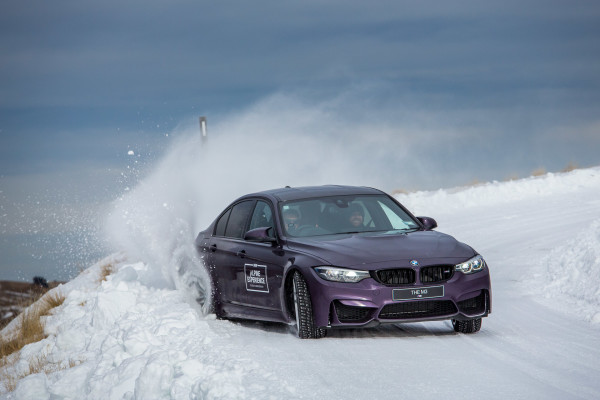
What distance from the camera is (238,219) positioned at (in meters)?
10.7

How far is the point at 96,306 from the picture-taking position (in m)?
11.5

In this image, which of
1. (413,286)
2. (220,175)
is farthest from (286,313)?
(220,175)

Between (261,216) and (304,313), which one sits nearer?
(304,313)

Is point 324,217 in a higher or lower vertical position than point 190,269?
higher

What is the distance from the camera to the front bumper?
822 centimetres

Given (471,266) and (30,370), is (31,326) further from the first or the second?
(471,266)

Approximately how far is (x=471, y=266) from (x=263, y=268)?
2.16 meters

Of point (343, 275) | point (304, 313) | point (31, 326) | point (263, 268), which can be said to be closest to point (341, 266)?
point (343, 275)

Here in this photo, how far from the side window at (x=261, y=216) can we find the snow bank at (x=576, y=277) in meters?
3.60

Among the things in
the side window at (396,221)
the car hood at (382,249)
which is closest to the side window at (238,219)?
the car hood at (382,249)

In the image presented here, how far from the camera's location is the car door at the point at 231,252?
10.1 meters

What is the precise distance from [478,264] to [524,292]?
396cm

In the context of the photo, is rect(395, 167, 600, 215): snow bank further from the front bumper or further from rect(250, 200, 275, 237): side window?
the front bumper

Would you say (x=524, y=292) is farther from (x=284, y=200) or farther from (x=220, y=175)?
(x=220, y=175)
